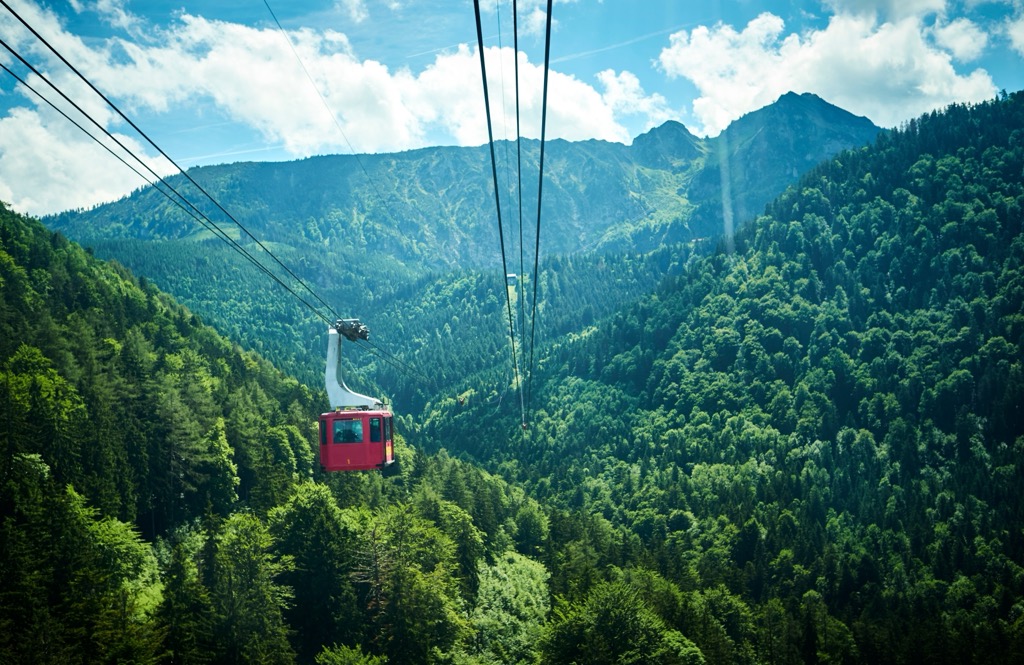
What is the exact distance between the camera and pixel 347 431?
43.3 m

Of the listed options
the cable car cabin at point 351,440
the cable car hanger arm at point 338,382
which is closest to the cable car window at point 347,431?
the cable car cabin at point 351,440

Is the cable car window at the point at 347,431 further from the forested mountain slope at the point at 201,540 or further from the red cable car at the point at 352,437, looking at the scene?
the forested mountain slope at the point at 201,540

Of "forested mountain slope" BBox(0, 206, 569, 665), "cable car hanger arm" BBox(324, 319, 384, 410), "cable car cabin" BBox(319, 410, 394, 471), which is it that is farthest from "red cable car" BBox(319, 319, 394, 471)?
"forested mountain slope" BBox(0, 206, 569, 665)

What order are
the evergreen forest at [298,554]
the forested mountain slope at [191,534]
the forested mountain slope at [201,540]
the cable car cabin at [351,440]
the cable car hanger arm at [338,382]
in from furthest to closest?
the evergreen forest at [298,554] → the forested mountain slope at [201,540] → the forested mountain slope at [191,534] → the cable car hanger arm at [338,382] → the cable car cabin at [351,440]

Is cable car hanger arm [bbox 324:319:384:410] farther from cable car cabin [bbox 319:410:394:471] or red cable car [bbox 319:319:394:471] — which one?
cable car cabin [bbox 319:410:394:471]

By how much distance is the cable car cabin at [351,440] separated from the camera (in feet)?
142

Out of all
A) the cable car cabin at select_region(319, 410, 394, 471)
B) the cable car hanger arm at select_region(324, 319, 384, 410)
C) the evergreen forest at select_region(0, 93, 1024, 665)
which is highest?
the cable car hanger arm at select_region(324, 319, 384, 410)

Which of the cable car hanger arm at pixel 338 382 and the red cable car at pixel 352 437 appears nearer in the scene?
the red cable car at pixel 352 437

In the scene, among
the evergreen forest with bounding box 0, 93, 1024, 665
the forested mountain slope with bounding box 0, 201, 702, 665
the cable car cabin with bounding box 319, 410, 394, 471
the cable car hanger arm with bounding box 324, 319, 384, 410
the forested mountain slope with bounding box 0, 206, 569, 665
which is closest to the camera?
the cable car cabin with bounding box 319, 410, 394, 471

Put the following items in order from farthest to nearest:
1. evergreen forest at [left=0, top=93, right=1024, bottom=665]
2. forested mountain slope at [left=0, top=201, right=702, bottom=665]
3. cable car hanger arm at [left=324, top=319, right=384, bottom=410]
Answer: evergreen forest at [left=0, top=93, right=1024, bottom=665], forested mountain slope at [left=0, top=201, right=702, bottom=665], cable car hanger arm at [left=324, top=319, right=384, bottom=410]

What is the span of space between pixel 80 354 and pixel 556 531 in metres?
63.8

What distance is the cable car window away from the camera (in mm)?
43250

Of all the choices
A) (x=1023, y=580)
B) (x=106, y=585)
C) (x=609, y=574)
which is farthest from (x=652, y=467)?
(x=106, y=585)

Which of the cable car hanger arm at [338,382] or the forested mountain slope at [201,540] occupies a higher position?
the cable car hanger arm at [338,382]
